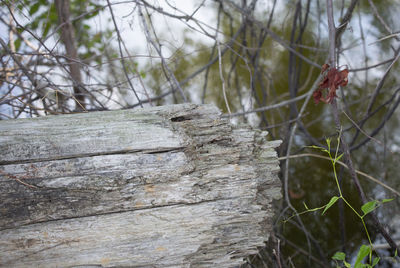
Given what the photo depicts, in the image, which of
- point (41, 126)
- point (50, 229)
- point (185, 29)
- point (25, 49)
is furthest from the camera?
point (185, 29)

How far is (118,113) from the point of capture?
4.85 ft

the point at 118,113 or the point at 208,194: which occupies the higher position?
the point at 118,113

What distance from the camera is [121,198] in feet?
4.30

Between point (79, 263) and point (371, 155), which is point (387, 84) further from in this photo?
point (79, 263)

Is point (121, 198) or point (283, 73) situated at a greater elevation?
point (283, 73)

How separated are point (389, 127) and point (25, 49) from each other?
292cm

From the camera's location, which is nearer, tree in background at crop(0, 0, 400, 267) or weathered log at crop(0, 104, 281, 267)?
weathered log at crop(0, 104, 281, 267)

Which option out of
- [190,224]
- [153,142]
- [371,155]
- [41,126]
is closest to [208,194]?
[190,224]

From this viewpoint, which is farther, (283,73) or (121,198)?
(283,73)

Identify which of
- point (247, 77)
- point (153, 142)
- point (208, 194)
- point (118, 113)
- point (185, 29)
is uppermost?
point (185, 29)

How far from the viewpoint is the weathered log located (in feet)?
4.22

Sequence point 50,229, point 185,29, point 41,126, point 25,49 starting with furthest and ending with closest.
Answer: point 185,29
point 25,49
point 41,126
point 50,229

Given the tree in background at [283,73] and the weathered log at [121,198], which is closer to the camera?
the weathered log at [121,198]

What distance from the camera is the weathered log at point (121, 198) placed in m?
1.29
